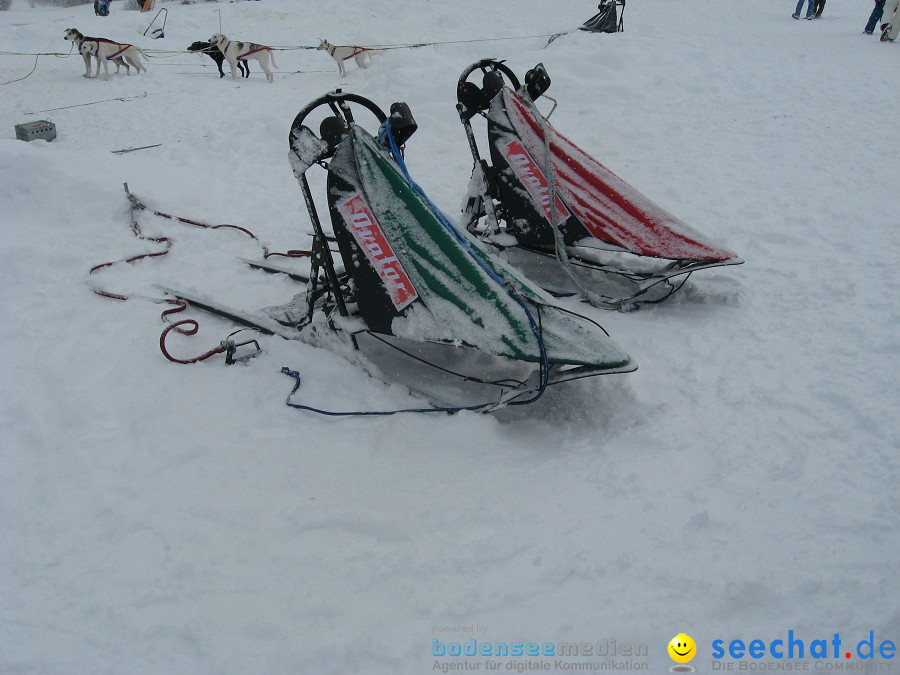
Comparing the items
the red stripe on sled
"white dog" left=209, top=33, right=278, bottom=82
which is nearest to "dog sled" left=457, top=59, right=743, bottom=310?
the red stripe on sled

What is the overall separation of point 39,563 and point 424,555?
1471 millimetres

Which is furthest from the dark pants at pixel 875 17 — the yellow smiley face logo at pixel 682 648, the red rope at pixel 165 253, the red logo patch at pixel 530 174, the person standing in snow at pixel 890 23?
the yellow smiley face logo at pixel 682 648

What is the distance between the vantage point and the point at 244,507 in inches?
109

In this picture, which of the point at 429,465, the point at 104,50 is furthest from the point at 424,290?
the point at 104,50

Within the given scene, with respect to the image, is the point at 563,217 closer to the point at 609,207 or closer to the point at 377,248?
the point at 609,207

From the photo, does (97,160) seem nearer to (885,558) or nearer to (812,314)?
(812,314)

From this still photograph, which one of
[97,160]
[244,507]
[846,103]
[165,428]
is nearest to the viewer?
[244,507]

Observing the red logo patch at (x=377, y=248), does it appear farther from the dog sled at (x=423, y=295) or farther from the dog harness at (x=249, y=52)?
the dog harness at (x=249, y=52)

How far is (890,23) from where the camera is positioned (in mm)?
11352


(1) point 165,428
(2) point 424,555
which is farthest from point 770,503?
(1) point 165,428

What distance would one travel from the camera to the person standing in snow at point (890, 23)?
11281 millimetres

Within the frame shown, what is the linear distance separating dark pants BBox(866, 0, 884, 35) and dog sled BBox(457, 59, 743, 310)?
11.3m

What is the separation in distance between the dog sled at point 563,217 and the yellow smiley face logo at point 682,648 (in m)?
2.32

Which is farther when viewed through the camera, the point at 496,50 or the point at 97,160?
the point at 496,50
